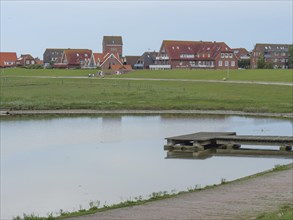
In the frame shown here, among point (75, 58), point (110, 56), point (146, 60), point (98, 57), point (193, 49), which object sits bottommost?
point (146, 60)

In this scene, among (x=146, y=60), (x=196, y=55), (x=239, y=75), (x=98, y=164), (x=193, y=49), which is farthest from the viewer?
(x=146, y=60)

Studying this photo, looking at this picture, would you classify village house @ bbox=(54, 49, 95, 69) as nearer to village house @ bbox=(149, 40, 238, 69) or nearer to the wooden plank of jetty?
village house @ bbox=(149, 40, 238, 69)

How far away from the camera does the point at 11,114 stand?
155 feet

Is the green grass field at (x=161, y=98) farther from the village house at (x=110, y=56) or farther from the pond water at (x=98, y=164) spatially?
the village house at (x=110, y=56)

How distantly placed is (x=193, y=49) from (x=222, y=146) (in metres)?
112

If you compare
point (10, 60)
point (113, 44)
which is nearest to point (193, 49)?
point (113, 44)

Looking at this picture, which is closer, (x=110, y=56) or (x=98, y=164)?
(x=98, y=164)

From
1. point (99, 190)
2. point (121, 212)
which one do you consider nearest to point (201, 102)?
point (99, 190)

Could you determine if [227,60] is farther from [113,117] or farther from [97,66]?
[113,117]

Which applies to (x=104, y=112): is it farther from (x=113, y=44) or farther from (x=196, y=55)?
(x=113, y=44)

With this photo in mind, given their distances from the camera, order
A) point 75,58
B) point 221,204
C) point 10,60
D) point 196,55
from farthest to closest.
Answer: point 10,60 → point 75,58 → point 196,55 → point 221,204

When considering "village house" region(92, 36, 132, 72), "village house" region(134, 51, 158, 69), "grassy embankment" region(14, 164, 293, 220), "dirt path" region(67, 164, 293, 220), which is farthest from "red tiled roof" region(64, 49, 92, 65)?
"dirt path" region(67, 164, 293, 220)

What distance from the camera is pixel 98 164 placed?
22.8 m

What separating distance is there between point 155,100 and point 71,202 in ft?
128
